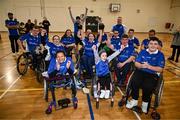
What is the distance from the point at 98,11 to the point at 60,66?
37.1 feet

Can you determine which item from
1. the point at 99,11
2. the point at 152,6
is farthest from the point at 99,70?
the point at 152,6

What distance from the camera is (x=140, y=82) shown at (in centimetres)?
278

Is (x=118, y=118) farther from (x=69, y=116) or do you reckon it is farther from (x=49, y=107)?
(x=49, y=107)

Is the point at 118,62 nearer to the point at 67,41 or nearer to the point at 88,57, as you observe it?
the point at 88,57

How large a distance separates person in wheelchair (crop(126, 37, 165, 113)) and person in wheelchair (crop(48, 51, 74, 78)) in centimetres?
107

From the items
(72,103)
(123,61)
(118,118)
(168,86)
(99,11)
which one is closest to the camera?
(118,118)

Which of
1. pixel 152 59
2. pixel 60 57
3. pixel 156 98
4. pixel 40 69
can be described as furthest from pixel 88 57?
pixel 156 98

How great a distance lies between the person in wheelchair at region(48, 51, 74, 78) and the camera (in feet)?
9.42

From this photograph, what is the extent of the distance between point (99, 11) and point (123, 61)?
10560 mm

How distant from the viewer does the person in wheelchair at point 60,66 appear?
287cm

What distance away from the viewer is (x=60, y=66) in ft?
9.70

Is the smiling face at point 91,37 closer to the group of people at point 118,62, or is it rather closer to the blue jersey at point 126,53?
the group of people at point 118,62

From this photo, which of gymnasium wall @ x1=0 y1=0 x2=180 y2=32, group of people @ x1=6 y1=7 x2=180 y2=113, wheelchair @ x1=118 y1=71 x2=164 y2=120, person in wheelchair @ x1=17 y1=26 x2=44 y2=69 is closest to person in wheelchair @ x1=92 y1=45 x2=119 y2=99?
group of people @ x1=6 y1=7 x2=180 y2=113

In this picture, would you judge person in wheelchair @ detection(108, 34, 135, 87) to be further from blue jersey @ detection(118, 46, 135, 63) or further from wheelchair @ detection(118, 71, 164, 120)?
wheelchair @ detection(118, 71, 164, 120)
